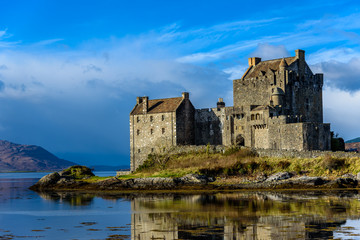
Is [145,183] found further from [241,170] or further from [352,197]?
[352,197]

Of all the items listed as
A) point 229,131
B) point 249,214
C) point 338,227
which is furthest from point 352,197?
point 229,131

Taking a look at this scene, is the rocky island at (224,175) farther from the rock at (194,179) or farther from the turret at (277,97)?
the turret at (277,97)

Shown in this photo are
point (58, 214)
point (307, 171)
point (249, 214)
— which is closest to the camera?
point (249, 214)

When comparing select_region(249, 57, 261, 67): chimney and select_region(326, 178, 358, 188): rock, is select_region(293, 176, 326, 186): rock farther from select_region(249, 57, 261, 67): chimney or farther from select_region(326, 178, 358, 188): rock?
select_region(249, 57, 261, 67): chimney

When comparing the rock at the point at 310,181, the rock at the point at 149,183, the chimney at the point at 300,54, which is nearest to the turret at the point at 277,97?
the chimney at the point at 300,54

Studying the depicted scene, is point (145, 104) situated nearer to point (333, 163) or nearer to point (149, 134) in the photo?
point (149, 134)

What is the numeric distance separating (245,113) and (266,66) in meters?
7.98

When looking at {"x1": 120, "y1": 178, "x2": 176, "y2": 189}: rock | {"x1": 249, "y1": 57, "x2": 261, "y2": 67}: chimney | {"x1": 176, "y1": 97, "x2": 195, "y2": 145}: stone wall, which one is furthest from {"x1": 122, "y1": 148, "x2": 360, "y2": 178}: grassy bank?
{"x1": 249, "y1": 57, "x2": 261, "y2": 67}: chimney

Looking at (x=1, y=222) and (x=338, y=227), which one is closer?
(x=338, y=227)

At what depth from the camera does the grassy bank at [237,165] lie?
49.9 m

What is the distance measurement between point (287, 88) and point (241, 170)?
555 inches

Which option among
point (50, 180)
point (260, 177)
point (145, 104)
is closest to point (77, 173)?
point (50, 180)

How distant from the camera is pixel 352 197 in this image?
128 ft

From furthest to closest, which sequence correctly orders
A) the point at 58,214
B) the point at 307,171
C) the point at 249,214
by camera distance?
the point at 307,171
the point at 58,214
the point at 249,214
